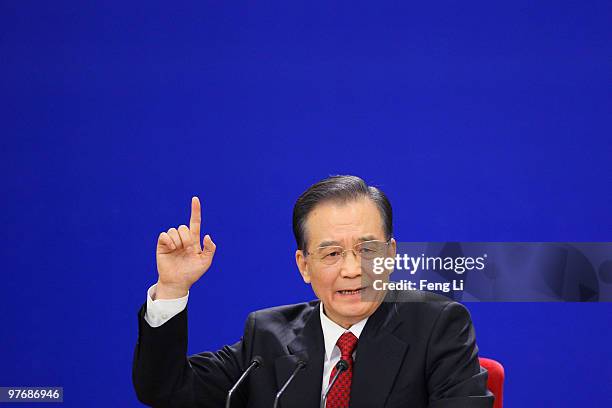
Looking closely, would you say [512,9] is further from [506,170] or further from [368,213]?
[368,213]

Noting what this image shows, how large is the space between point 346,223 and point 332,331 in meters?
0.26

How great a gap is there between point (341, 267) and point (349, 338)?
0.17m

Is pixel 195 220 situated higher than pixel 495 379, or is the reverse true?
pixel 195 220

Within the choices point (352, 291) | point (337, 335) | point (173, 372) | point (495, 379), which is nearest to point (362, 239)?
point (352, 291)

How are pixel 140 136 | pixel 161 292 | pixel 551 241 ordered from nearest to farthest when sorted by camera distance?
pixel 161 292 < pixel 551 241 < pixel 140 136

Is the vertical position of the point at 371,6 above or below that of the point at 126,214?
above

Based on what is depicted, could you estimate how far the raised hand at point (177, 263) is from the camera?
1903 millimetres

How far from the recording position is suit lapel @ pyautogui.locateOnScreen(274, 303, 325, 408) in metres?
1.94

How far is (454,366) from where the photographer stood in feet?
6.16

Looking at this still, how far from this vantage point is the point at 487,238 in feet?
10.7

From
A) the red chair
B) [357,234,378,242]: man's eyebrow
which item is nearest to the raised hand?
[357,234,378,242]: man's eyebrow

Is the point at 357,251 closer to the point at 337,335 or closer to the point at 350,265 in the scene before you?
the point at 350,265

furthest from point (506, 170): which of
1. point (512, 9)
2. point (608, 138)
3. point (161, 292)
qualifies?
point (161, 292)

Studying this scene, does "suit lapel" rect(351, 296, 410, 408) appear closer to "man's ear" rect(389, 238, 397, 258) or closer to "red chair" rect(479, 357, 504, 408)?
"man's ear" rect(389, 238, 397, 258)
